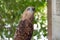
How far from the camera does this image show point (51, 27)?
1118 millimetres

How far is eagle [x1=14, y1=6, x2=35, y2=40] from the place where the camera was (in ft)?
3.72

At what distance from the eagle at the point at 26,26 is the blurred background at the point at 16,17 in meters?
0.03

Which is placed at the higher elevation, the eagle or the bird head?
the bird head

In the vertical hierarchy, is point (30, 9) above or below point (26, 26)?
above

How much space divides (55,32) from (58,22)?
9 cm

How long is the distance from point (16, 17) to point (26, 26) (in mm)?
117

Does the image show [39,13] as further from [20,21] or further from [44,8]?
[20,21]

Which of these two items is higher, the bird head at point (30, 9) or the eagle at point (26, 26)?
the bird head at point (30, 9)

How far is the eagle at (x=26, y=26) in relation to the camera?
113 centimetres

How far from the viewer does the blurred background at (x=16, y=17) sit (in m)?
1.15

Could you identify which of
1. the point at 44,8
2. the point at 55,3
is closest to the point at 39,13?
the point at 44,8

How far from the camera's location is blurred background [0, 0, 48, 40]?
3.78ft

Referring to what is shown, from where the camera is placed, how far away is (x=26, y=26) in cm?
115

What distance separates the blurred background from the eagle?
0.10ft
